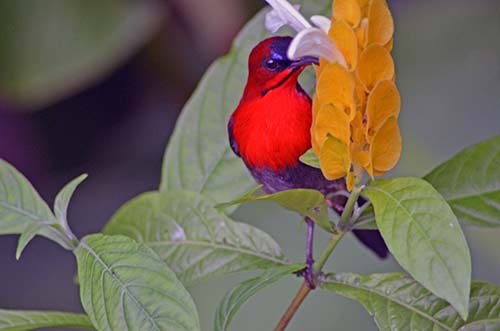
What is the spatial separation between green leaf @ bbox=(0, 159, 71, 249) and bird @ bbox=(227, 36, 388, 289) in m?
0.27

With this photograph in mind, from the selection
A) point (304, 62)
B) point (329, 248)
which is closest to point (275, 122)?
point (304, 62)

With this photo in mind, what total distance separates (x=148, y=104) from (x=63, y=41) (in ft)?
1.46

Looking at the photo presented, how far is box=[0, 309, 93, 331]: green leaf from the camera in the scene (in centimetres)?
106

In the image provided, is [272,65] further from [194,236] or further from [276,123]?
[194,236]

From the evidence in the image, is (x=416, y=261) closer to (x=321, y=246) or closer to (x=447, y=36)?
(x=321, y=246)

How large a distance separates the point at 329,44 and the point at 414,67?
66.2 inches

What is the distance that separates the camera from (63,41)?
8.83 feet

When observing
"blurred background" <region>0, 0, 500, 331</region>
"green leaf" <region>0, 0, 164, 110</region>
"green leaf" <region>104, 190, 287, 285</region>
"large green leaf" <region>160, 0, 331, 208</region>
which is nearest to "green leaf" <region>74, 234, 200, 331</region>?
"green leaf" <region>104, 190, 287, 285</region>

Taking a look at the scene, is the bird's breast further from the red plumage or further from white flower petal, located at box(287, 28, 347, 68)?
white flower petal, located at box(287, 28, 347, 68)

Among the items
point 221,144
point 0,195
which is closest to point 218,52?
point 221,144

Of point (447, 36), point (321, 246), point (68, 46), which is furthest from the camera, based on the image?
point (68, 46)

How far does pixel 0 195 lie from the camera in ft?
3.58

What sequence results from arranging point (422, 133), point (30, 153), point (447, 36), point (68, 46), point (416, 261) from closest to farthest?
point (416, 261)
point (422, 133)
point (447, 36)
point (68, 46)
point (30, 153)

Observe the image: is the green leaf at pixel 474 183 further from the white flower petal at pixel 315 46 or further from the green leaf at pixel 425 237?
the white flower petal at pixel 315 46
